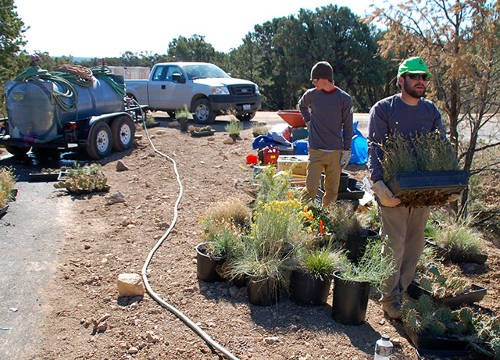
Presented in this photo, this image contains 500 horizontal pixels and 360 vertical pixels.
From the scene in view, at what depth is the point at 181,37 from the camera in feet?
147

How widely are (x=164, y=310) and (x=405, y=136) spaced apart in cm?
231

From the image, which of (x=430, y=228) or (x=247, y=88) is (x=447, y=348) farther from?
(x=247, y=88)

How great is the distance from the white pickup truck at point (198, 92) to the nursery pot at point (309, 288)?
37.1 feet

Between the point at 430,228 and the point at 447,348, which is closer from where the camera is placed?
the point at 447,348

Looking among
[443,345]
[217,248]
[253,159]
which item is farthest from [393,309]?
[253,159]

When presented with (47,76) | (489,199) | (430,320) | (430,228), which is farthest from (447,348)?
(47,76)

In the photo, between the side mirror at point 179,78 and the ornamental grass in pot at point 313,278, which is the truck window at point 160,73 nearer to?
the side mirror at point 179,78

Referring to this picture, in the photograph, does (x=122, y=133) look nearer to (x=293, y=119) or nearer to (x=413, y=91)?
(x=293, y=119)

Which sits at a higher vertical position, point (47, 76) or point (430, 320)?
point (47, 76)

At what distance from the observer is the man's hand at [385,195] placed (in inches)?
146

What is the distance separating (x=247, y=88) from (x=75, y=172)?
27.4ft

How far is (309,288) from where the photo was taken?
13.3ft

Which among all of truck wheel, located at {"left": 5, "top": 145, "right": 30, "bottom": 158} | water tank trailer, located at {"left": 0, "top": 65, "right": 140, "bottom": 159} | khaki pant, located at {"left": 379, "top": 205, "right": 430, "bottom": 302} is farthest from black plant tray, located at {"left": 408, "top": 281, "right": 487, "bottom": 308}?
truck wheel, located at {"left": 5, "top": 145, "right": 30, "bottom": 158}

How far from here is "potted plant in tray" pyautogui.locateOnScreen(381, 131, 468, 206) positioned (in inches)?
142
